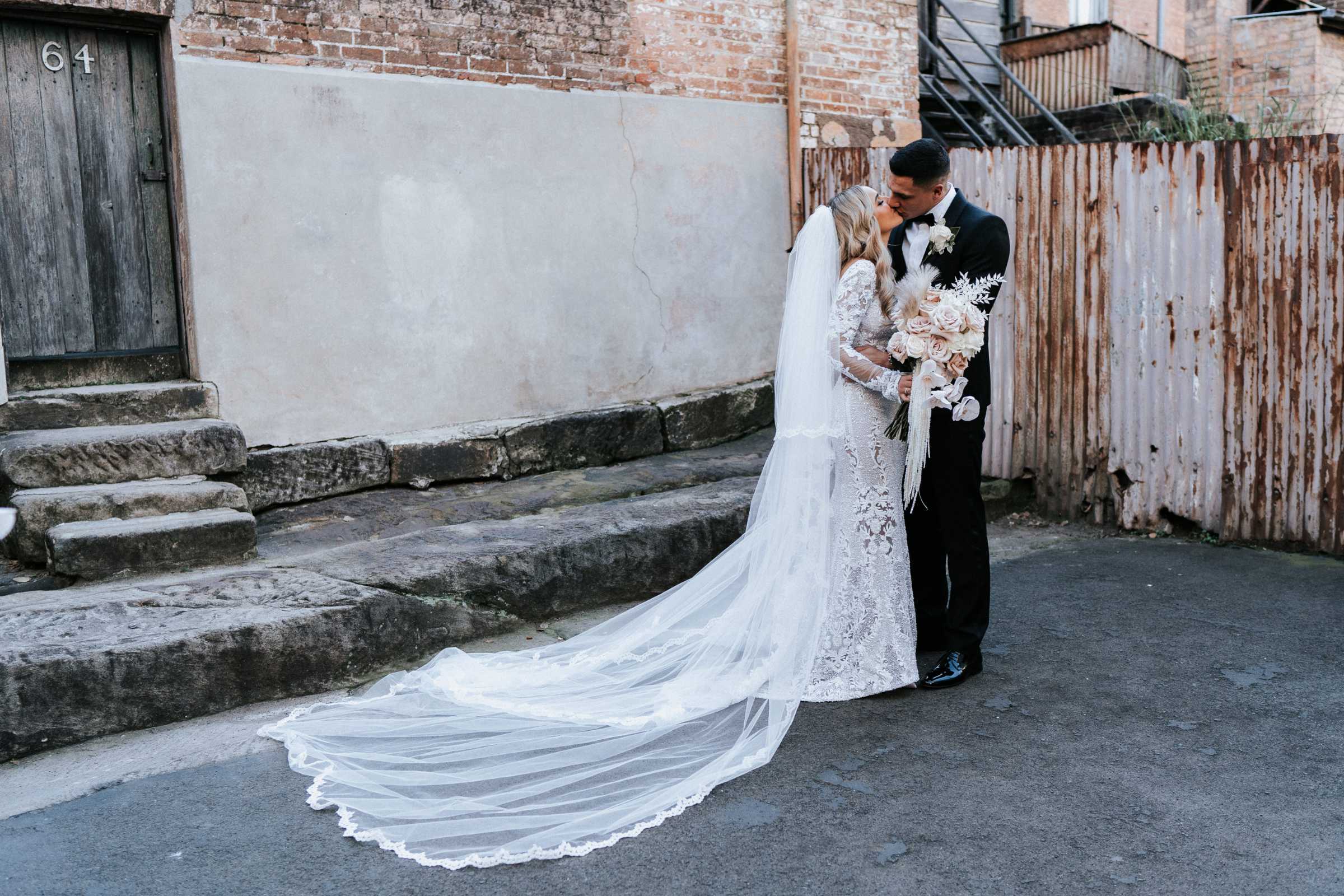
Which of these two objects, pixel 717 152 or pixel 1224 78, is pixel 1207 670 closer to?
pixel 717 152

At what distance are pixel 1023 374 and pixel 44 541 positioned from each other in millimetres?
5368

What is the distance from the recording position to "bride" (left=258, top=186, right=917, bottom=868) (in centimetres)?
389

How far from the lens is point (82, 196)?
5906 mm

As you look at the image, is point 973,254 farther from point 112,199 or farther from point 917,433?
point 112,199

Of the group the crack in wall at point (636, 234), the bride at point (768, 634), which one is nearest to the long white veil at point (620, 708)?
the bride at point (768, 634)

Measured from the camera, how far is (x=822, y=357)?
14.2ft

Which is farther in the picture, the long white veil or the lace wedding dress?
the lace wedding dress

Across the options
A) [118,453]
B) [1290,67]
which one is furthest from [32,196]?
[1290,67]

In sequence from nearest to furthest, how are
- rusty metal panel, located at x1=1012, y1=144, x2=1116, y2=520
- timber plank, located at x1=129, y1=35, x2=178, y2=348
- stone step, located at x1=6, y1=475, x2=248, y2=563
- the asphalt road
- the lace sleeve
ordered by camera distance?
the asphalt road, the lace sleeve, stone step, located at x1=6, y1=475, x2=248, y2=563, timber plank, located at x1=129, y1=35, x2=178, y2=348, rusty metal panel, located at x1=1012, y1=144, x2=1116, y2=520

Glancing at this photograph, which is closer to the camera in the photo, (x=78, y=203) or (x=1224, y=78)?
(x=78, y=203)

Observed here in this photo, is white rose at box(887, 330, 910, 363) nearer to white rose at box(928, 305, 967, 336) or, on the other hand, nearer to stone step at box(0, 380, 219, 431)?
white rose at box(928, 305, 967, 336)

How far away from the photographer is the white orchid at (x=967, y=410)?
4258mm

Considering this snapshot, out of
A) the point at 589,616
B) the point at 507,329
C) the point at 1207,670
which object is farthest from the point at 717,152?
the point at 1207,670

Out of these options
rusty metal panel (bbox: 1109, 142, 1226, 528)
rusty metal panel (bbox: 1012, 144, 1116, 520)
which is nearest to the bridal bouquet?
rusty metal panel (bbox: 1109, 142, 1226, 528)
